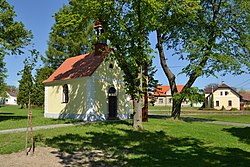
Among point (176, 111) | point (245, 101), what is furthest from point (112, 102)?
point (245, 101)

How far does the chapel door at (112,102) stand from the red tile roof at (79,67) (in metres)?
2.87

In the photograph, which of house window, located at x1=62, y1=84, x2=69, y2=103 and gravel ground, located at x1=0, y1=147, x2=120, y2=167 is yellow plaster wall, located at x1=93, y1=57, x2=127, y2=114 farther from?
gravel ground, located at x1=0, y1=147, x2=120, y2=167

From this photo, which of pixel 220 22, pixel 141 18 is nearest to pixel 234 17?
pixel 220 22

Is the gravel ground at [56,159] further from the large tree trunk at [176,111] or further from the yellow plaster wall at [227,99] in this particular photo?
the yellow plaster wall at [227,99]

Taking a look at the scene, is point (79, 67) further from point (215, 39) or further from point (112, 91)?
point (215, 39)

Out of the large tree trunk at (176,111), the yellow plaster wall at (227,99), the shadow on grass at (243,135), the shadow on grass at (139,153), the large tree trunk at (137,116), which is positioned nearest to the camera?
the shadow on grass at (139,153)

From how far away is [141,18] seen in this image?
16734 mm

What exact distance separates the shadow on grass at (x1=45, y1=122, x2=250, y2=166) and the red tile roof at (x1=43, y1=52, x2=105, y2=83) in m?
12.7

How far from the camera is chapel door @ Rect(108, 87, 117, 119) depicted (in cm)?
2611

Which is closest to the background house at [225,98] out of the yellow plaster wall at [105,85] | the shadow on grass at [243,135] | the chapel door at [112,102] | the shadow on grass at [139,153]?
the yellow plaster wall at [105,85]

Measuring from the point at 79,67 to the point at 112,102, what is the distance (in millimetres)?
5050

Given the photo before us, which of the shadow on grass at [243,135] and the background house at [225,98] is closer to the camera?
the shadow on grass at [243,135]

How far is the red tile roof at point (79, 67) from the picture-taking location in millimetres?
25250

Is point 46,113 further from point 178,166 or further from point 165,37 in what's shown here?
point 178,166
